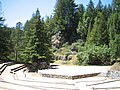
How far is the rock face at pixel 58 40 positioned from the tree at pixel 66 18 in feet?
3.10

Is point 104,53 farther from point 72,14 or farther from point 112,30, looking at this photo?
point 72,14

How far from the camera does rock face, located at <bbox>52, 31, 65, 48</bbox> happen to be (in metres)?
54.8

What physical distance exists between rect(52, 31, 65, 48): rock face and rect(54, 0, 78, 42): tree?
0.95m

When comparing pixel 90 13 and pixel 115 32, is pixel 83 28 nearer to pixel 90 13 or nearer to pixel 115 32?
pixel 90 13

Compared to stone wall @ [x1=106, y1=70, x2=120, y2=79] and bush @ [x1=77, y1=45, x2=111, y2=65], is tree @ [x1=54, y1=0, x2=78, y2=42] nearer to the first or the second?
bush @ [x1=77, y1=45, x2=111, y2=65]

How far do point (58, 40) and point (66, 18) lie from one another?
263 inches

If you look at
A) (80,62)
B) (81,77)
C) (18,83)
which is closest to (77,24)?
(80,62)

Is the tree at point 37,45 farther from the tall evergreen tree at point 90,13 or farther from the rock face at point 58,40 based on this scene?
the rock face at point 58,40

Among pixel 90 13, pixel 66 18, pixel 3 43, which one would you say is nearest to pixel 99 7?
pixel 90 13

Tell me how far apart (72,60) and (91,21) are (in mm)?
14559

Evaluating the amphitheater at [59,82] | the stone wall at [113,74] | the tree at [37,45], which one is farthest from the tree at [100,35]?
the stone wall at [113,74]

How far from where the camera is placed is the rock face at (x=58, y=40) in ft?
180

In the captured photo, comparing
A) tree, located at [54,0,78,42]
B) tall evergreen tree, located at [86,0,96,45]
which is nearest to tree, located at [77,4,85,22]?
tree, located at [54,0,78,42]

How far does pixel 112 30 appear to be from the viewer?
30.3 metres
